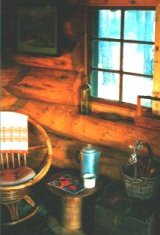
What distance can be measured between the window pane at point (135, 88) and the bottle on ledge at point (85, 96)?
40 centimetres

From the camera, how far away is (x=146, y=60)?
14.2 ft

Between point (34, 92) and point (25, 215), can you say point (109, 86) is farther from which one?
point (25, 215)

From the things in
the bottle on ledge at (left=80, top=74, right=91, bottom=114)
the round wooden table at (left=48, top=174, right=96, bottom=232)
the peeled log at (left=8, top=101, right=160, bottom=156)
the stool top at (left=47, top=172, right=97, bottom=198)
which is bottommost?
the round wooden table at (left=48, top=174, right=96, bottom=232)

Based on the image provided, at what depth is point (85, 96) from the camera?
478 centimetres

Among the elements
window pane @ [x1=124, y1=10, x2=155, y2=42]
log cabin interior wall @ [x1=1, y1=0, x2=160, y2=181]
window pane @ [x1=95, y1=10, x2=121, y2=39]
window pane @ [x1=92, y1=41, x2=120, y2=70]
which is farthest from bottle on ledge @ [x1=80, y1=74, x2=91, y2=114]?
window pane @ [x1=124, y1=10, x2=155, y2=42]

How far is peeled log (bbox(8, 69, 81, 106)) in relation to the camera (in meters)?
4.91

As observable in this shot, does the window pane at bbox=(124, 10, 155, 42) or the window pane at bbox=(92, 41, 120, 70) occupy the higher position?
the window pane at bbox=(124, 10, 155, 42)

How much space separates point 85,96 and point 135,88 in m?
0.59

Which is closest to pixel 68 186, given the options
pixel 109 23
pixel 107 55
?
pixel 107 55

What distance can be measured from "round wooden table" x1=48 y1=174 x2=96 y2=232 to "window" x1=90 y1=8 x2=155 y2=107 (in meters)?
1.10

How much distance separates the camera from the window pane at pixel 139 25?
4213mm

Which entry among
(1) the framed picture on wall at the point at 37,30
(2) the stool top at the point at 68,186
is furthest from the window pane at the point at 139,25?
(2) the stool top at the point at 68,186

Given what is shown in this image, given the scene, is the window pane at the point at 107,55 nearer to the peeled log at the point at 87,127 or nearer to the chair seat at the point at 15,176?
the peeled log at the point at 87,127

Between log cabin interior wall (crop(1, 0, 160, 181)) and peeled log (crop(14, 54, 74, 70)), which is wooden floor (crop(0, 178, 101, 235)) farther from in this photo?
peeled log (crop(14, 54, 74, 70))
